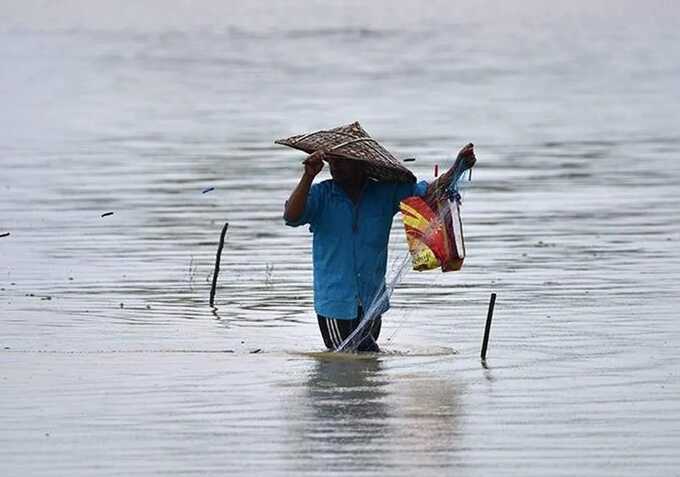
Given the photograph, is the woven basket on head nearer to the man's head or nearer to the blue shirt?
the man's head

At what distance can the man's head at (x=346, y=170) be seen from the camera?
33.6 feet

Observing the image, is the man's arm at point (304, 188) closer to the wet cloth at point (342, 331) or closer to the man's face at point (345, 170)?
the man's face at point (345, 170)

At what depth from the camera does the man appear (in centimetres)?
1030

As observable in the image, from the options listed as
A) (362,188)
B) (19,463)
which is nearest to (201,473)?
(19,463)

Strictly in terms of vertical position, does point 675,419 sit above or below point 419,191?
below

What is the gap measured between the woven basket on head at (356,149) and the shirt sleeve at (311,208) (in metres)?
0.21

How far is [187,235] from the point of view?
1627 cm

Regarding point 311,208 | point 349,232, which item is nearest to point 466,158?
point 349,232

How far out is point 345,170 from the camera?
33.7ft

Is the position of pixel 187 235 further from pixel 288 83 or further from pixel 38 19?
pixel 38 19

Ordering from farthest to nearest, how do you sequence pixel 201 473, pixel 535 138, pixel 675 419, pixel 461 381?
pixel 535 138 < pixel 461 381 < pixel 675 419 < pixel 201 473

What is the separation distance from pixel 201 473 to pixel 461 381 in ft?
7.72

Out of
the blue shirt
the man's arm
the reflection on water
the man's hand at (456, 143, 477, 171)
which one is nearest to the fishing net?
the man's hand at (456, 143, 477, 171)

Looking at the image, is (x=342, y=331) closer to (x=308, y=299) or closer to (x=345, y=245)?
(x=345, y=245)
